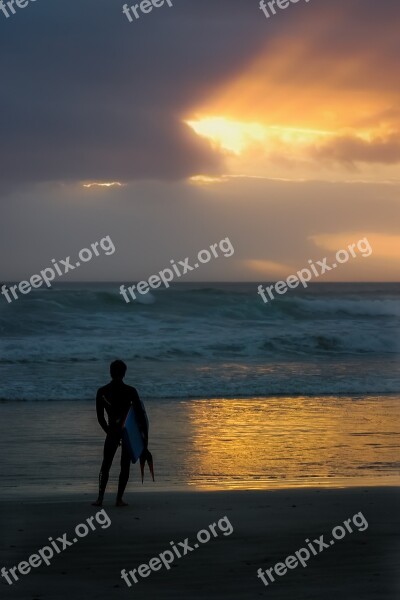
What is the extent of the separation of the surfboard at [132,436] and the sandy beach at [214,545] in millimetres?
517

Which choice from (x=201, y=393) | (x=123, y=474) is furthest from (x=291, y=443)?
(x=201, y=393)

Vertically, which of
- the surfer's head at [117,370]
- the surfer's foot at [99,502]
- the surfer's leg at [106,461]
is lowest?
the surfer's foot at [99,502]

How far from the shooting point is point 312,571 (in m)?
6.71

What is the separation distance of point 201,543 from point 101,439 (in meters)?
5.93

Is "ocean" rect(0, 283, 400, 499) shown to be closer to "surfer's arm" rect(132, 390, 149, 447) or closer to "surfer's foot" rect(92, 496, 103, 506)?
"surfer's foot" rect(92, 496, 103, 506)

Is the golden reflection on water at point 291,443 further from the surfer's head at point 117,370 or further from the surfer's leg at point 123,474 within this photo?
the surfer's head at point 117,370

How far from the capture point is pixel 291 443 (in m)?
12.7

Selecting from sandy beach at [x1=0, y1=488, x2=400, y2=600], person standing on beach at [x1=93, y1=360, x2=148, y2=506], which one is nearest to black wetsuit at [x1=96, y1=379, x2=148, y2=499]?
person standing on beach at [x1=93, y1=360, x2=148, y2=506]

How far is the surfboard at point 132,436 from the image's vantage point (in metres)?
8.73

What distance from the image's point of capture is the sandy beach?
20.6 ft

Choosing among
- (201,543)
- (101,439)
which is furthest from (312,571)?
(101,439)

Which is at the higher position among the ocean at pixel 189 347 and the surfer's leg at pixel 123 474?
the surfer's leg at pixel 123 474

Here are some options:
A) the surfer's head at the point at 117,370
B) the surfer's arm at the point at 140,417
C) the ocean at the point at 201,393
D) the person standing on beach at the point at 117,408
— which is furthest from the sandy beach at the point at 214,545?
the surfer's head at the point at 117,370

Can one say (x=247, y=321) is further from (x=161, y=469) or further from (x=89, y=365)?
(x=161, y=469)
